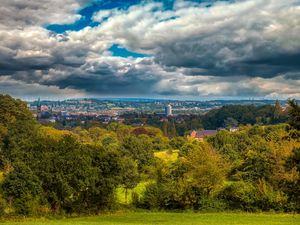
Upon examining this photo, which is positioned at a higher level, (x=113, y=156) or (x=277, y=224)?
(x=113, y=156)

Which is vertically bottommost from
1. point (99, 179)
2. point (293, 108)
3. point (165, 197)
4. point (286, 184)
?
point (165, 197)

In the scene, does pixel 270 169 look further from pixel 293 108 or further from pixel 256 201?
pixel 293 108

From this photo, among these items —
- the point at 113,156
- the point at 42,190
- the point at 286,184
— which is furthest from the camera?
the point at 113,156

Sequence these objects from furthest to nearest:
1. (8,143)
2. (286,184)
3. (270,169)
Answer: (8,143) < (270,169) < (286,184)

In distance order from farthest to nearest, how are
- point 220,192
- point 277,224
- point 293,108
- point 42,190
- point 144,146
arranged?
1. point 144,146
2. point 220,192
3. point 42,190
4. point 277,224
5. point 293,108

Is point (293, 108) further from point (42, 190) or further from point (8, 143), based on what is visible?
point (8, 143)

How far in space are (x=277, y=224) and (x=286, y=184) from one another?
35.5ft

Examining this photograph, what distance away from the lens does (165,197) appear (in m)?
54.5

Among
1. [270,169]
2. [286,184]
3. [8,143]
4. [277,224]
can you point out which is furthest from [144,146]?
[286,184]

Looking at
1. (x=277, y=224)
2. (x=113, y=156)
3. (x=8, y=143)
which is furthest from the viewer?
(x=8, y=143)

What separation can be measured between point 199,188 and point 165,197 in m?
4.66

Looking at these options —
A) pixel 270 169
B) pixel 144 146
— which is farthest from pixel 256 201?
pixel 144 146

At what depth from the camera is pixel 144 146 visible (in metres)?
97.2

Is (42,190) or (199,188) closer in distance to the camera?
(42,190)
